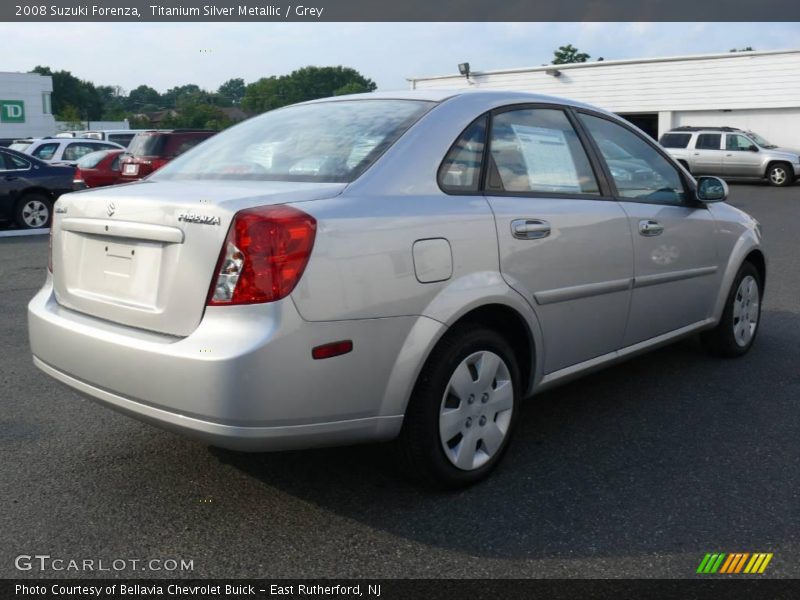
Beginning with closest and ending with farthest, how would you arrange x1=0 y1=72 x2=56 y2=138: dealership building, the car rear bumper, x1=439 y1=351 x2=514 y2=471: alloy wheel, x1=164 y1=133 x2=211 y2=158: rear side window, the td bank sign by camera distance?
the car rear bumper < x1=439 y1=351 x2=514 y2=471: alloy wheel < x1=164 y1=133 x2=211 y2=158: rear side window < the td bank sign < x1=0 y1=72 x2=56 y2=138: dealership building

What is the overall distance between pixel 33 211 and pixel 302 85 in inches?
3785

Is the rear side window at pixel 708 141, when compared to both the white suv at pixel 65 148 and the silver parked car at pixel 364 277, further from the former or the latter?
the silver parked car at pixel 364 277

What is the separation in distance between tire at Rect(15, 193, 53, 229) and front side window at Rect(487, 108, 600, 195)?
11.7 m

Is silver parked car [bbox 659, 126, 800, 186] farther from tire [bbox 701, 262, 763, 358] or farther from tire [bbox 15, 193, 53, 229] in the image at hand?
tire [bbox 701, 262, 763, 358]

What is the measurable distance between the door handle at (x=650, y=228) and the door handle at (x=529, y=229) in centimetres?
85

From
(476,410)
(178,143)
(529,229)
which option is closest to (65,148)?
(178,143)

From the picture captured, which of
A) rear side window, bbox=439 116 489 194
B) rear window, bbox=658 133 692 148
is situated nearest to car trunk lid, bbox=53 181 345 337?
rear side window, bbox=439 116 489 194

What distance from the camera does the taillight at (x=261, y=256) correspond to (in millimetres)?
2795

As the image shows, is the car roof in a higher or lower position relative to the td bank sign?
lower

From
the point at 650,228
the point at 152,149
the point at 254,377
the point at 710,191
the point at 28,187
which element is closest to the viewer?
the point at 254,377

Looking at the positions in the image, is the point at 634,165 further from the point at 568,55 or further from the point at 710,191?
the point at 568,55

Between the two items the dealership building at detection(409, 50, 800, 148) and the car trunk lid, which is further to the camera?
the dealership building at detection(409, 50, 800, 148)

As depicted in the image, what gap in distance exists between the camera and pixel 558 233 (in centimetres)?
376

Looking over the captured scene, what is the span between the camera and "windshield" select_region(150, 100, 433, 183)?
11.0 feet
